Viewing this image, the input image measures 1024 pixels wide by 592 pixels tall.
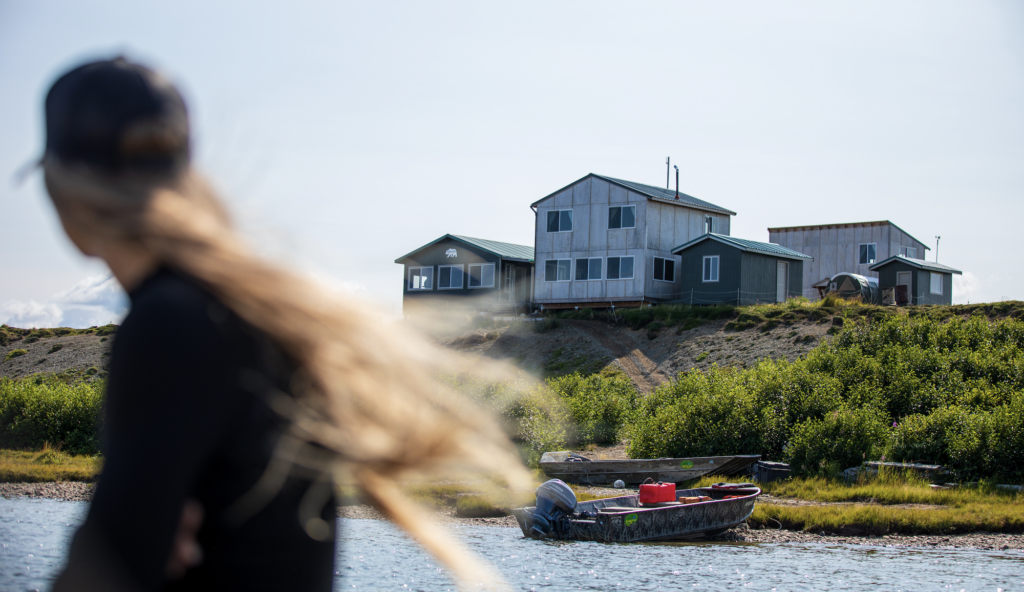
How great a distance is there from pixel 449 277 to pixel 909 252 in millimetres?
31817

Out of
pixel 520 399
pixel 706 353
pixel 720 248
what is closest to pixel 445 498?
pixel 520 399

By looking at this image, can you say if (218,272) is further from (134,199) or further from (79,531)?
(79,531)

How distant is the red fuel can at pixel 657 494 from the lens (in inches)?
787

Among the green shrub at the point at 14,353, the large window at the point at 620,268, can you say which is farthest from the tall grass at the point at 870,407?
the green shrub at the point at 14,353

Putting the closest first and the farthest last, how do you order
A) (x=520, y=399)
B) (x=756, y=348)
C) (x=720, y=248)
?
(x=520, y=399) < (x=756, y=348) < (x=720, y=248)

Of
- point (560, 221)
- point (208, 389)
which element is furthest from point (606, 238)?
point (208, 389)

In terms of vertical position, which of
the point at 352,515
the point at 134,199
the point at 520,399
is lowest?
the point at 352,515

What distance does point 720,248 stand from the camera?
153 feet

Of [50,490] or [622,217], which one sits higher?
[622,217]


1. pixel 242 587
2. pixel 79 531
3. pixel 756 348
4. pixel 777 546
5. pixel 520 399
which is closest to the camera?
pixel 79 531

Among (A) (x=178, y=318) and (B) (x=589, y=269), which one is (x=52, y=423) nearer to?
(B) (x=589, y=269)

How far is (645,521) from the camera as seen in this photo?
62.6 ft

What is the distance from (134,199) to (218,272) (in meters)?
0.21

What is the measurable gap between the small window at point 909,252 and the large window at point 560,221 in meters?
24.6
